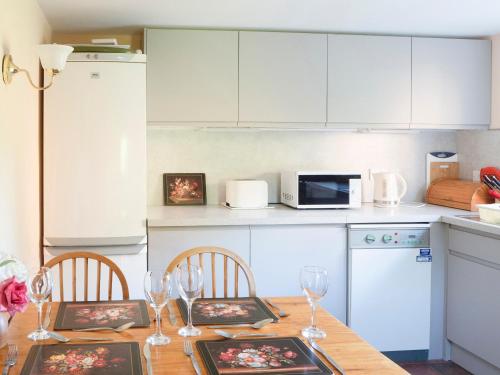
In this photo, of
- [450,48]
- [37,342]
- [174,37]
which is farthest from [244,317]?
[450,48]

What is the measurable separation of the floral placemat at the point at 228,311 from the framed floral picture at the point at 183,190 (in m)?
1.87

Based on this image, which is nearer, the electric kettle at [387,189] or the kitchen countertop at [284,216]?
the kitchen countertop at [284,216]

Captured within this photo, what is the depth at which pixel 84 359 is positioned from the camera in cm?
137

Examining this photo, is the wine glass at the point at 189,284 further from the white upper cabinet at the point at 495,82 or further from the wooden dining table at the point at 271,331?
the white upper cabinet at the point at 495,82

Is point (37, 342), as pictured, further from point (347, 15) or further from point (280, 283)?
point (347, 15)

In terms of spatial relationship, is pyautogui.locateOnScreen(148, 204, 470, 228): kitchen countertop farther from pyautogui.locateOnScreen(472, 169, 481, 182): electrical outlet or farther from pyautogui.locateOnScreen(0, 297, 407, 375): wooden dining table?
pyautogui.locateOnScreen(0, 297, 407, 375): wooden dining table

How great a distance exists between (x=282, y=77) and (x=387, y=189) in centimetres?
104

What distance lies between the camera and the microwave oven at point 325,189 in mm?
3504

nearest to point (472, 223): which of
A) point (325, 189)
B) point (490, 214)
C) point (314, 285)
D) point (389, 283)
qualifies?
point (490, 214)

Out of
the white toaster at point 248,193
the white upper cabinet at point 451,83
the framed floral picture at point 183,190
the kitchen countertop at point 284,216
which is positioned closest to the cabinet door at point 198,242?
the kitchen countertop at point 284,216

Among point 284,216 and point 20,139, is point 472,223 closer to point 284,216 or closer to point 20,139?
point 284,216

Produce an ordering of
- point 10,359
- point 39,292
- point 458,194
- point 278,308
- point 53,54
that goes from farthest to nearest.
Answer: point 458,194, point 53,54, point 278,308, point 39,292, point 10,359

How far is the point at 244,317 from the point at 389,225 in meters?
1.77

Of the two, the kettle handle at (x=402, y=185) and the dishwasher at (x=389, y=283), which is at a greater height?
the kettle handle at (x=402, y=185)
